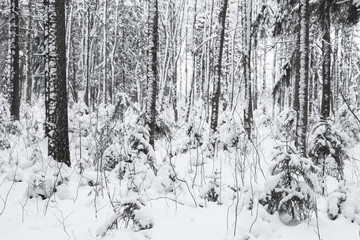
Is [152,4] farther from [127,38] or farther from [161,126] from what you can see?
[127,38]

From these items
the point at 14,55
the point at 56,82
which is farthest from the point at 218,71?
the point at 14,55

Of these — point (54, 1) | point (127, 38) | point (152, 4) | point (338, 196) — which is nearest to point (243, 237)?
point (338, 196)

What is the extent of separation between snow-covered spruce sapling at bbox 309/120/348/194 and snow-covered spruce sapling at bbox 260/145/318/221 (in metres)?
1.70

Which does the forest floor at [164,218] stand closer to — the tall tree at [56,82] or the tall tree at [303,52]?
the tall tree at [56,82]

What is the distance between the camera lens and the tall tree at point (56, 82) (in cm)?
605

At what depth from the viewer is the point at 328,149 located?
5.04 m

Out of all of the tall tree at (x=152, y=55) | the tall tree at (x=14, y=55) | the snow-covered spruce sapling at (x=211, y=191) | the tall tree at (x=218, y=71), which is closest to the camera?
the snow-covered spruce sapling at (x=211, y=191)

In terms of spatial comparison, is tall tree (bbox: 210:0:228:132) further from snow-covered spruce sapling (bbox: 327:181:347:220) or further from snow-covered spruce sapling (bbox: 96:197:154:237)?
snow-covered spruce sapling (bbox: 96:197:154:237)

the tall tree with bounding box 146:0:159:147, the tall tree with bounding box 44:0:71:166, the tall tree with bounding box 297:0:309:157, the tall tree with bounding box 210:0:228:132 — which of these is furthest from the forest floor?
the tall tree with bounding box 210:0:228:132

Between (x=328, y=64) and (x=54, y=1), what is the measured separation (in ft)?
31.1

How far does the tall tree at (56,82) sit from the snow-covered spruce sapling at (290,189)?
435 cm

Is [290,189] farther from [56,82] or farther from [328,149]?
[56,82]

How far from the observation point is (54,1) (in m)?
6.00

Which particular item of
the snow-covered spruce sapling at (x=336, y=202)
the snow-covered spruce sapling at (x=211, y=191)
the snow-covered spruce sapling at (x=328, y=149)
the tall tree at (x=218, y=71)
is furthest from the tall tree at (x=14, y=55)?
the snow-covered spruce sapling at (x=336, y=202)
